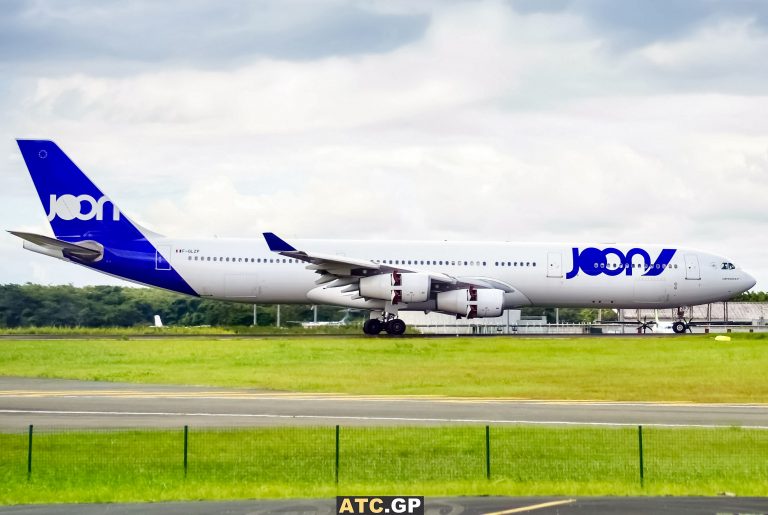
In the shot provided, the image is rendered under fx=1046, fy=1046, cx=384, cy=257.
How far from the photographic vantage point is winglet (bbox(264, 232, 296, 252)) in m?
48.8

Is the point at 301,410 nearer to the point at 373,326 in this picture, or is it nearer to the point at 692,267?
the point at 373,326

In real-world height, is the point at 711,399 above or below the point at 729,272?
below

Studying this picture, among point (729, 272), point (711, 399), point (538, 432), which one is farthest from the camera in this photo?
point (729, 272)

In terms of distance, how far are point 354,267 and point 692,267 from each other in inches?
764

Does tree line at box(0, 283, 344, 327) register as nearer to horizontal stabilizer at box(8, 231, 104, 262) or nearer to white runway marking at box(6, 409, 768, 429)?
horizontal stabilizer at box(8, 231, 104, 262)

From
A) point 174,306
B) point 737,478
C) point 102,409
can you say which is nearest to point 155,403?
point 102,409

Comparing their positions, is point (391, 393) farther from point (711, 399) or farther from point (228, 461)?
point (228, 461)

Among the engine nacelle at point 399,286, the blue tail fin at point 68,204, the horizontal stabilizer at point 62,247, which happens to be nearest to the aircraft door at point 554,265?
the engine nacelle at point 399,286

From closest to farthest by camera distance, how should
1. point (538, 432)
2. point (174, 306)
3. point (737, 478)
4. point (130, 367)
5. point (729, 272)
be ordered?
point (737, 478), point (538, 432), point (130, 367), point (729, 272), point (174, 306)

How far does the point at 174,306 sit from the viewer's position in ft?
243

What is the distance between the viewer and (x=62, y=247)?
5228 cm

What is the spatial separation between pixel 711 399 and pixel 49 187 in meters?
35.5

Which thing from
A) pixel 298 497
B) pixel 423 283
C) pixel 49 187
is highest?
pixel 49 187

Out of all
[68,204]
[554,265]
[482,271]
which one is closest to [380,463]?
[482,271]
